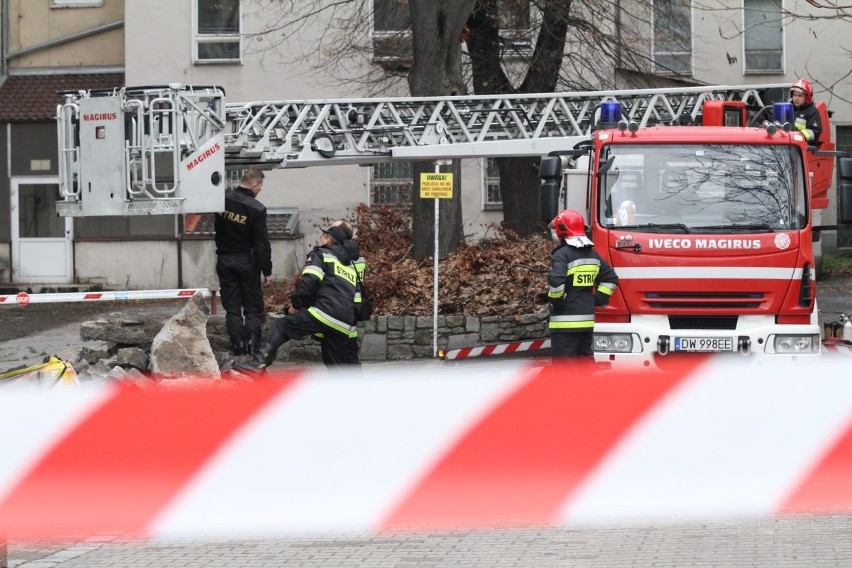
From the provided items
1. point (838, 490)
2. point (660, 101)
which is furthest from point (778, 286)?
point (838, 490)

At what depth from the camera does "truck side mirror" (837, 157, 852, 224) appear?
36.0 feet

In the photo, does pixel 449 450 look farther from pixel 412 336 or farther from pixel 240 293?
pixel 412 336

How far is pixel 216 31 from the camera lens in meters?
25.6

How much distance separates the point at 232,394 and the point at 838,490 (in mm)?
1843

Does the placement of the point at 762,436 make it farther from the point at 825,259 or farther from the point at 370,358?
the point at 825,259

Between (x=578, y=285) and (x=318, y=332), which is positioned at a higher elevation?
(x=578, y=285)

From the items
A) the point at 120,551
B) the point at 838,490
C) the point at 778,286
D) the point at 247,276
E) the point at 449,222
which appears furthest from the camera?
the point at 449,222

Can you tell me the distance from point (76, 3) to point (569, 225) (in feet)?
61.8

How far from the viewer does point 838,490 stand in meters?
3.79

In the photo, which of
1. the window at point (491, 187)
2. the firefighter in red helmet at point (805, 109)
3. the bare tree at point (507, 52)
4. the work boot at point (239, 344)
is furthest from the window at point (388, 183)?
the firefighter in red helmet at point (805, 109)

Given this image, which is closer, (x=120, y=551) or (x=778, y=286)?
(x=120, y=551)

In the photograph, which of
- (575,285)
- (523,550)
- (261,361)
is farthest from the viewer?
(261,361)

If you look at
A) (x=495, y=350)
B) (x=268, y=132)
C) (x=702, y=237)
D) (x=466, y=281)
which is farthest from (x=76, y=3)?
(x=702, y=237)

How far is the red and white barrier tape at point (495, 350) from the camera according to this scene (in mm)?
13734
